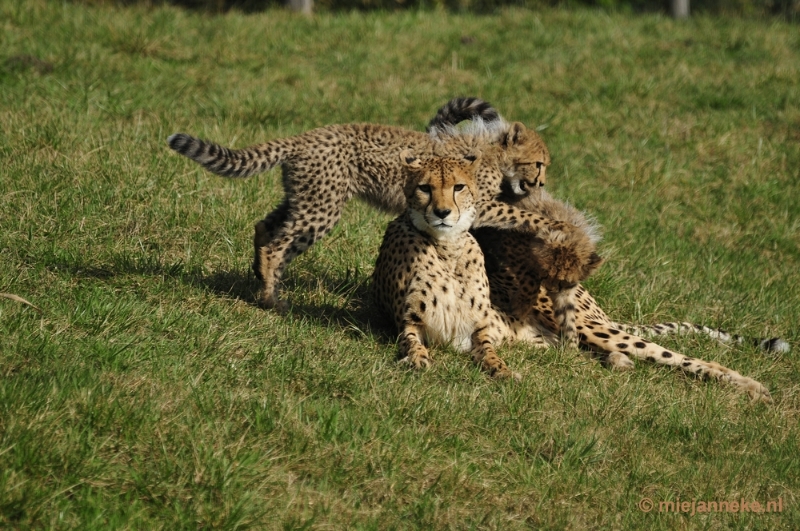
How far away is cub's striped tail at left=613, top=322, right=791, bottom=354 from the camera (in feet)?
17.6

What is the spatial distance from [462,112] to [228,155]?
6.10 ft

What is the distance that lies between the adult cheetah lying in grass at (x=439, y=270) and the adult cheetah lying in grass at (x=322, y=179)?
0.67 feet

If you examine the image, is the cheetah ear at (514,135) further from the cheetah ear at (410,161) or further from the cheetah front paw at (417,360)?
the cheetah front paw at (417,360)

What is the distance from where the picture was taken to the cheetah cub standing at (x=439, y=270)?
15.0 feet

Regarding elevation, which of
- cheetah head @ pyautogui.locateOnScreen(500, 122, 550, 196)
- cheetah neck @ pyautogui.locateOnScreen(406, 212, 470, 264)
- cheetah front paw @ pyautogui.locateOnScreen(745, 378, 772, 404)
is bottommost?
cheetah front paw @ pyautogui.locateOnScreen(745, 378, 772, 404)

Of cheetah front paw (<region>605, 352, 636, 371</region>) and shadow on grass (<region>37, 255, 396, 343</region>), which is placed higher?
shadow on grass (<region>37, 255, 396, 343</region>)

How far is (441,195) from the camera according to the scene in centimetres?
452

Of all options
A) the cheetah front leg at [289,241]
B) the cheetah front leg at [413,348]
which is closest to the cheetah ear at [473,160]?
the cheetah front leg at [289,241]

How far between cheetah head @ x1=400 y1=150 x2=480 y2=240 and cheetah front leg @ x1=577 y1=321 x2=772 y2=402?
2.83 feet

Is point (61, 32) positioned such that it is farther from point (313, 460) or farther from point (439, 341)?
point (313, 460)

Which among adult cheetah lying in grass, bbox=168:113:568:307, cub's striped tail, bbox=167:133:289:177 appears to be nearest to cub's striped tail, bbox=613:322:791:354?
adult cheetah lying in grass, bbox=168:113:568:307

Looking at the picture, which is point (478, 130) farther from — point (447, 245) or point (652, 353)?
point (652, 353)

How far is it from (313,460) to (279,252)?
166cm

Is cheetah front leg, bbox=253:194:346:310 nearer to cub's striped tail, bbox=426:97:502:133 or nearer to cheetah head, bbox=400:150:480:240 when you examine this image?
cheetah head, bbox=400:150:480:240
